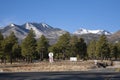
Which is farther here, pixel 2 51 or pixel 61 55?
pixel 61 55

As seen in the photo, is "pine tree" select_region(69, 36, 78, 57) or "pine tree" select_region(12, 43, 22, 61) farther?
"pine tree" select_region(69, 36, 78, 57)

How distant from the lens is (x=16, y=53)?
13175 centimetres

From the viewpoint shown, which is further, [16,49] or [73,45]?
[73,45]

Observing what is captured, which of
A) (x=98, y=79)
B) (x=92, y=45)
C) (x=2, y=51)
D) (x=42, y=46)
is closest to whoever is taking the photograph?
(x=98, y=79)

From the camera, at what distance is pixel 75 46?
131375mm

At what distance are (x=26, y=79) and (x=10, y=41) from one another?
80981mm

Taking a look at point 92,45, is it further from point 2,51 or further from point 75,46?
point 2,51

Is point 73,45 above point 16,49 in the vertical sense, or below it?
above

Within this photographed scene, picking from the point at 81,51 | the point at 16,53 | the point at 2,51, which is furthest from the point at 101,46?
the point at 2,51

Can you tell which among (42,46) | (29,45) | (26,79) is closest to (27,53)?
(29,45)

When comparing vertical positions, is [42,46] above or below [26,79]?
above

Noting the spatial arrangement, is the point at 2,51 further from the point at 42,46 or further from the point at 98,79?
the point at 98,79

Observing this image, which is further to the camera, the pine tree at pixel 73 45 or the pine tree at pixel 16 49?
the pine tree at pixel 73 45

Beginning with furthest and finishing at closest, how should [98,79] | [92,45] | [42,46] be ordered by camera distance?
[92,45]
[42,46]
[98,79]
